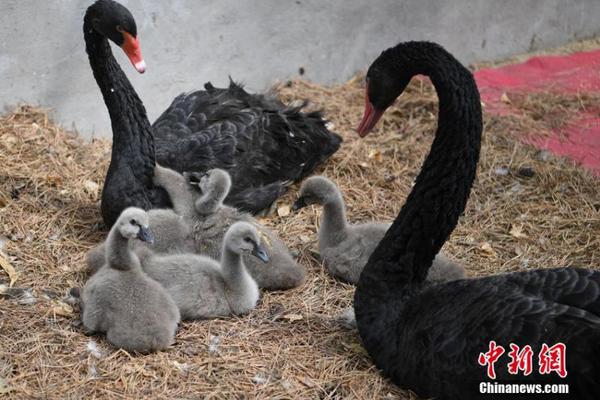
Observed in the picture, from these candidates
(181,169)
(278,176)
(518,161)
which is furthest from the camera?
(518,161)

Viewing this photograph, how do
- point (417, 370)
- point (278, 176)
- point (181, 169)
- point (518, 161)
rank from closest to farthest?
1. point (417, 370)
2. point (181, 169)
3. point (278, 176)
4. point (518, 161)

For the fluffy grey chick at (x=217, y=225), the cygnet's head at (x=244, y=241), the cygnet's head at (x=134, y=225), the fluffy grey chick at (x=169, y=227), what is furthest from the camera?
the fluffy grey chick at (x=217, y=225)

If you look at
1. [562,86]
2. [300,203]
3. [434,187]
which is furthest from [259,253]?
[562,86]

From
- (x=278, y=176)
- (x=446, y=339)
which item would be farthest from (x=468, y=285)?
(x=278, y=176)

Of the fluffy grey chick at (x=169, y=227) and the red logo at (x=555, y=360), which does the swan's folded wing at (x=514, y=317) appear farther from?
the fluffy grey chick at (x=169, y=227)

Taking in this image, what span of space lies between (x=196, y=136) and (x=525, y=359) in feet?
8.64

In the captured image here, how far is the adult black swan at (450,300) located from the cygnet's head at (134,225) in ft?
3.28

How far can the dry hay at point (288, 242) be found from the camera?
3.34 metres

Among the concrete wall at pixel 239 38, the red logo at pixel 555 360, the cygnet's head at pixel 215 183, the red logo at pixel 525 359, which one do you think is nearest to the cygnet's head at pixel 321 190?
the cygnet's head at pixel 215 183

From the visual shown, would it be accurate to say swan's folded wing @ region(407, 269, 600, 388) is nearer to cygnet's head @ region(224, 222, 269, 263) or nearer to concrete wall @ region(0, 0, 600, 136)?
cygnet's head @ region(224, 222, 269, 263)

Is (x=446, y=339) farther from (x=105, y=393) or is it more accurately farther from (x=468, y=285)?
(x=105, y=393)

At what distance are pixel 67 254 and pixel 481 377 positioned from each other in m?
2.35

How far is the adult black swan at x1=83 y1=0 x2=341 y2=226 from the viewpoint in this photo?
4258 mm

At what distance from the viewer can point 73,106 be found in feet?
17.4
